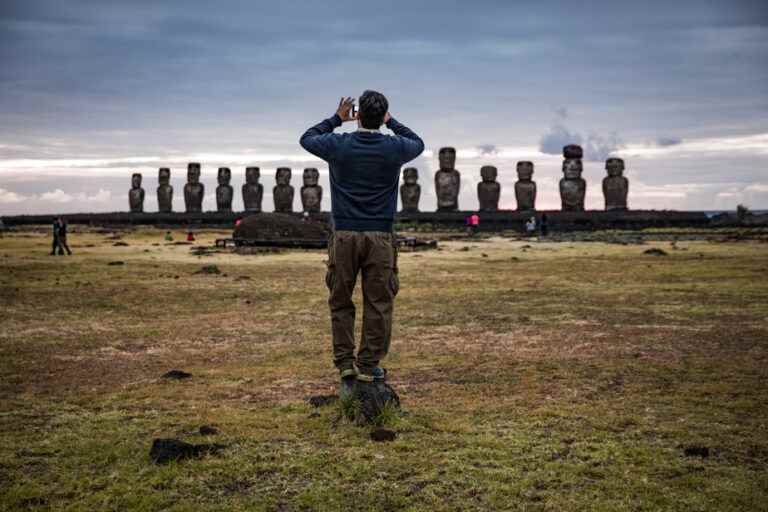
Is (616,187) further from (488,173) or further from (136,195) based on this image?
(136,195)

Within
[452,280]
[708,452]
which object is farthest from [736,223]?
[708,452]

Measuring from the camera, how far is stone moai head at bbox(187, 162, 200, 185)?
189 feet

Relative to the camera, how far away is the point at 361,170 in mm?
5379

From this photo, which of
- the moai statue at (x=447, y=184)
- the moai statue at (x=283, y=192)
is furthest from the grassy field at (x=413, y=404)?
the moai statue at (x=283, y=192)

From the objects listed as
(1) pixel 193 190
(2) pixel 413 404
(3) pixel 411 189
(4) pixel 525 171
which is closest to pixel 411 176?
(3) pixel 411 189

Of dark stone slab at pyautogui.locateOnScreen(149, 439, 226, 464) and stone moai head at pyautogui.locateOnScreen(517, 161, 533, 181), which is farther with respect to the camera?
stone moai head at pyautogui.locateOnScreen(517, 161, 533, 181)

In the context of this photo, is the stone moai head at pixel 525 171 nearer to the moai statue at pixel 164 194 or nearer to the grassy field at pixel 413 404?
the moai statue at pixel 164 194

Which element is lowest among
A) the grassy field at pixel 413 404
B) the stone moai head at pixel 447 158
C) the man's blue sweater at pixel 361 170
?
the grassy field at pixel 413 404

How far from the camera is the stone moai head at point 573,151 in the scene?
154 feet

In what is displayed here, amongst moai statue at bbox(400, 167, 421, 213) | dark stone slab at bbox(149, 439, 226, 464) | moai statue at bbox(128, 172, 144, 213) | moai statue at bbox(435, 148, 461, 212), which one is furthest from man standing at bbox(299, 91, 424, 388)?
moai statue at bbox(128, 172, 144, 213)

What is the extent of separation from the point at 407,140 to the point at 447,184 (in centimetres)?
4399

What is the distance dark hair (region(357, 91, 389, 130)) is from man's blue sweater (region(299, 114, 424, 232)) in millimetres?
87

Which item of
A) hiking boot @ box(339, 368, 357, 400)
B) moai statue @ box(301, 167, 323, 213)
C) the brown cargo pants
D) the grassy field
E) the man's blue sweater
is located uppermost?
moai statue @ box(301, 167, 323, 213)

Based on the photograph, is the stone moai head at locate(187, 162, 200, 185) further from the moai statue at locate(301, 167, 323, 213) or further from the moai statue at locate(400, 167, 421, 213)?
the moai statue at locate(400, 167, 421, 213)
